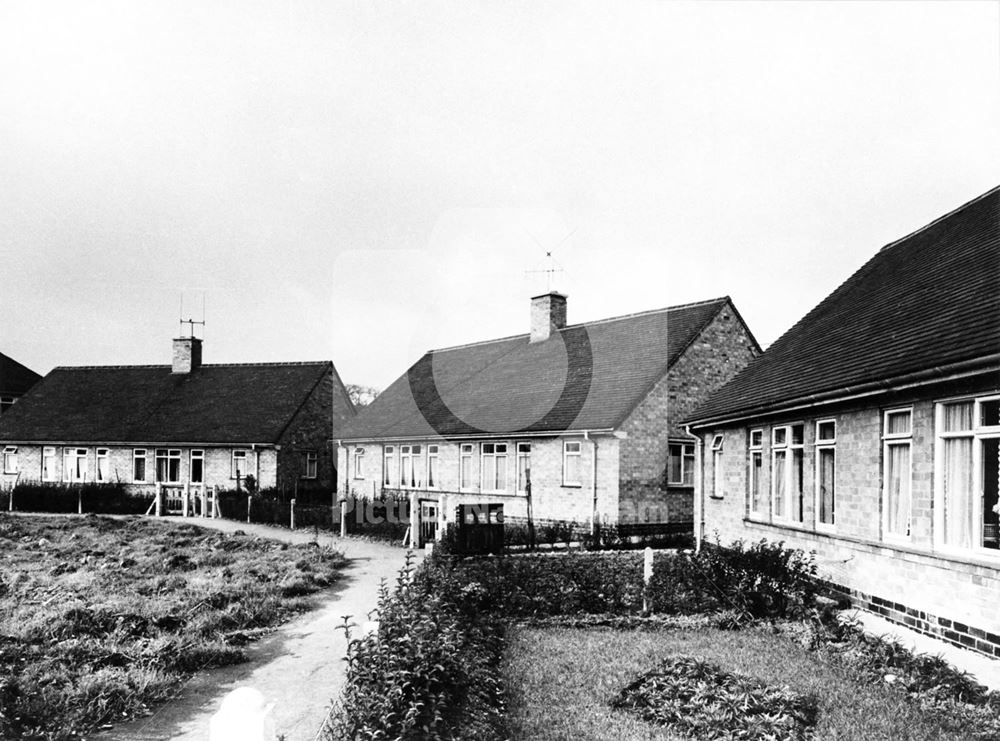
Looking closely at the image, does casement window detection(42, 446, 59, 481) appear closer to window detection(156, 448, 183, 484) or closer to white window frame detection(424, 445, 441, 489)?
window detection(156, 448, 183, 484)

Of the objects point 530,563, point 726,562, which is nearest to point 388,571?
point 530,563

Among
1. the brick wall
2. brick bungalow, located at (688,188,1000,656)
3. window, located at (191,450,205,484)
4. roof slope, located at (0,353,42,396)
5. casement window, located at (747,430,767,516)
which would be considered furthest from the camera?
roof slope, located at (0,353,42,396)

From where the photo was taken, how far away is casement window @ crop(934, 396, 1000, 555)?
32.2 ft

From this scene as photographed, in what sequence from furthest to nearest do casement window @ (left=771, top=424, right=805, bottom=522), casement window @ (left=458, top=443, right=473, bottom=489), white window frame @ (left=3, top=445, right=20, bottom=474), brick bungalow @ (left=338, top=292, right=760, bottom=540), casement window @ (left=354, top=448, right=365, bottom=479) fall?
white window frame @ (left=3, top=445, right=20, bottom=474), casement window @ (left=354, top=448, right=365, bottom=479), casement window @ (left=458, top=443, right=473, bottom=489), brick bungalow @ (left=338, top=292, right=760, bottom=540), casement window @ (left=771, top=424, right=805, bottom=522)

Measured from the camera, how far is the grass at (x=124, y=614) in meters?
7.96

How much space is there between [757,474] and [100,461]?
3401 centimetres

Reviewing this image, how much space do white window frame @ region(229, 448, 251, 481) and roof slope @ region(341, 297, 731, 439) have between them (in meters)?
4.69

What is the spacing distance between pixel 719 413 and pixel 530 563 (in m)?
7.20

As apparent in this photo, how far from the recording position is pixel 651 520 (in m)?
24.8

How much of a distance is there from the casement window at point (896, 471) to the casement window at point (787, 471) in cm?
317

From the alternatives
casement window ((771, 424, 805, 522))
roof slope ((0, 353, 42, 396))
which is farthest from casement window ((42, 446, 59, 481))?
casement window ((771, 424, 805, 522))

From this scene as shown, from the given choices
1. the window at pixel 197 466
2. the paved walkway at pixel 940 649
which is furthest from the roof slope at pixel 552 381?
the paved walkway at pixel 940 649

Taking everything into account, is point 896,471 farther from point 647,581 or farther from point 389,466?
point 389,466

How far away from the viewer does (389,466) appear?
34.4 metres
